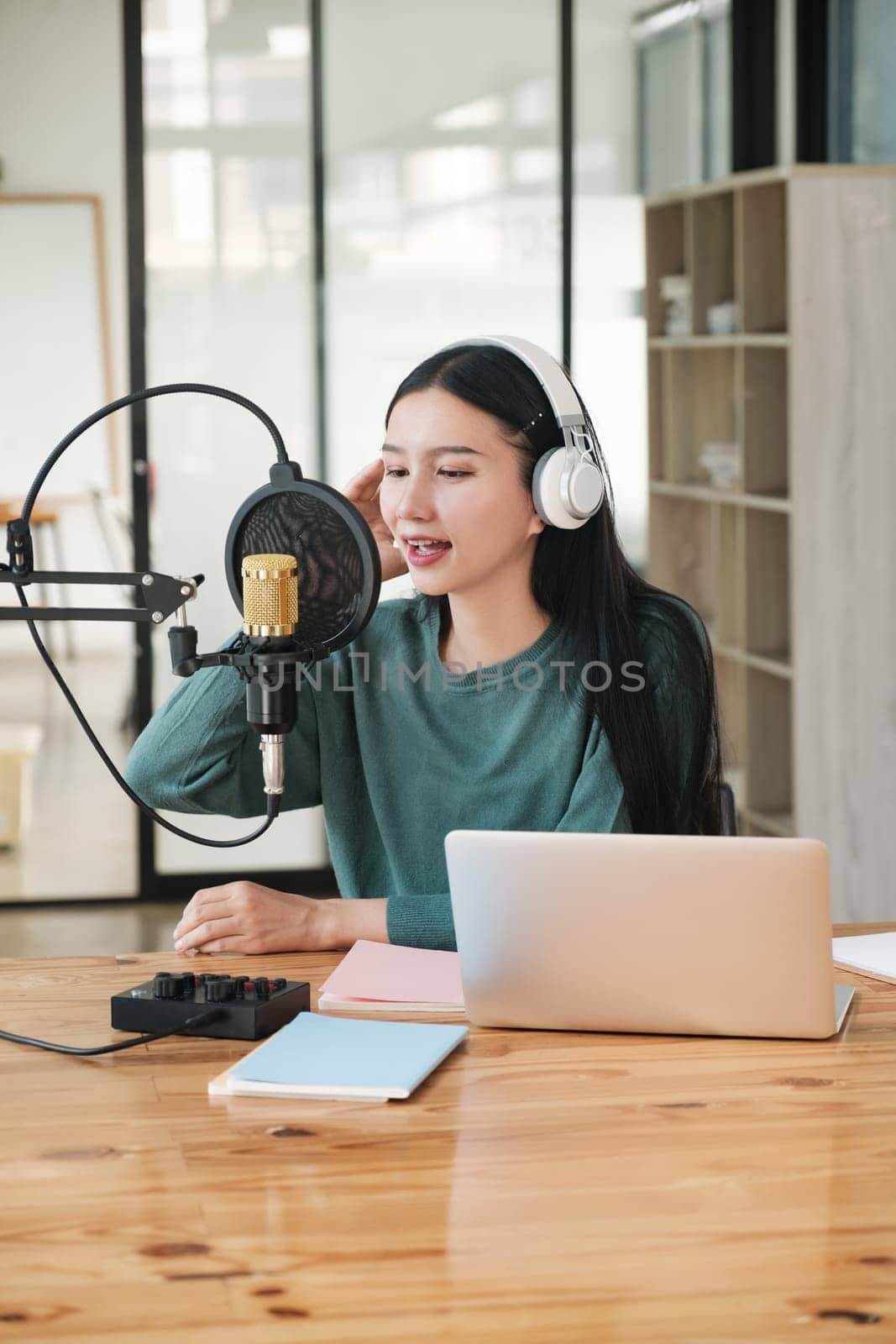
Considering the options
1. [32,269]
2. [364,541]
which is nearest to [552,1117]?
[364,541]

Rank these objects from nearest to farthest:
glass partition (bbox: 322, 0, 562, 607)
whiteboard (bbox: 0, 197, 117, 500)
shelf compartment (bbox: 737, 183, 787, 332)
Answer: shelf compartment (bbox: 737, 183, 787, 332)
glass partition (bbox: 322, 0, 562, 607)
whiteboard (bbox: 0, 197, 117, 500)

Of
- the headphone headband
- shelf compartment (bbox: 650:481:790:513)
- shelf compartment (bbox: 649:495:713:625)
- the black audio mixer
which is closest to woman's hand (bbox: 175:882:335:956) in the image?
the black audio mixer

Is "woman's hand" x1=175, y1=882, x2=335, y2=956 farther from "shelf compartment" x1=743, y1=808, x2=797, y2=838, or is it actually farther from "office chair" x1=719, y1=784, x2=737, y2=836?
"shelf compartment" x1=743, y1=808, x2=797, y2=838

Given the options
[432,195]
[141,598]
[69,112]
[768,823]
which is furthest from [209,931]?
[69,112]

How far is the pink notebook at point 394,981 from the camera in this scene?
4.60 feet

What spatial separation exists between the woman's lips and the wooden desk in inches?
25.0

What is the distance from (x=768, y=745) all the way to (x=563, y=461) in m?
2.42

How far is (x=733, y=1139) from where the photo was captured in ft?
3.70

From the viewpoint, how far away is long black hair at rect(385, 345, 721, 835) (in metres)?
1.77

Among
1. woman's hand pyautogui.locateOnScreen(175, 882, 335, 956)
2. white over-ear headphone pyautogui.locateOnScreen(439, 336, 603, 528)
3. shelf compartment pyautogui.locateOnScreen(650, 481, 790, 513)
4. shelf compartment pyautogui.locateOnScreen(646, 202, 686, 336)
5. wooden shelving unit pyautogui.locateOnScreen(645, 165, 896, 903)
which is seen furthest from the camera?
shelf compartment pyautogui.locateOnScreen(646, 202, 686, 336)

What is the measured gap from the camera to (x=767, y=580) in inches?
157

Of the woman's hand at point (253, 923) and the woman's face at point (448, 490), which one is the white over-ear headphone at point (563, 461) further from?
the woman's hand at point (253, 923)

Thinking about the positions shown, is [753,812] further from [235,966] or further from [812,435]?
[235,966]

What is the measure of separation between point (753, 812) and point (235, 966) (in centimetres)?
268
